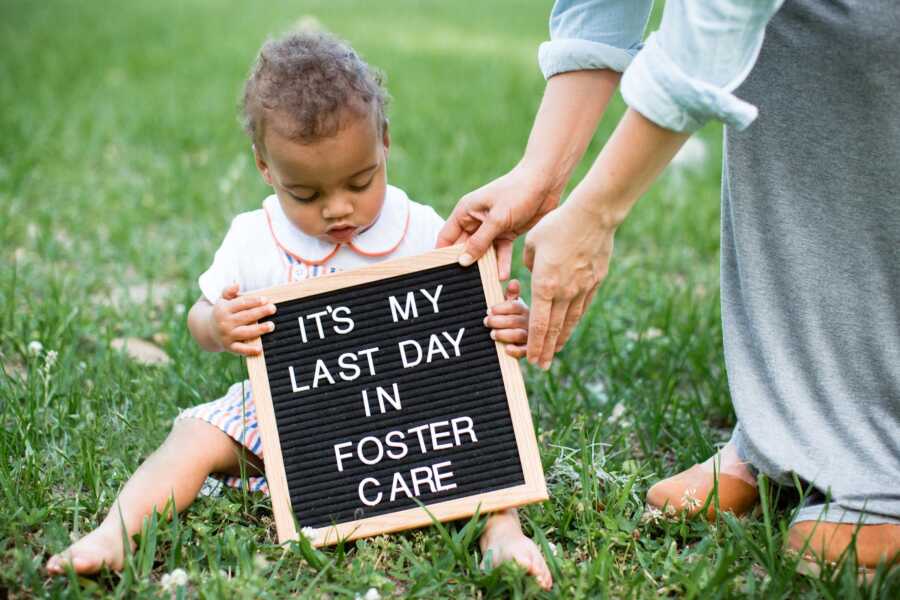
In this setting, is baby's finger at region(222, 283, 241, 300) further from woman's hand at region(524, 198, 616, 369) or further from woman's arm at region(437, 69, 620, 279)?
woman's hand at region(524, 198, 616, 369)

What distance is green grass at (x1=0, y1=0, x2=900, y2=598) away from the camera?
1775 millimetres

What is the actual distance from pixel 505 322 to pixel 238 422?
628 mm

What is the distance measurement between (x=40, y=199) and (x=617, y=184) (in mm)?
3093

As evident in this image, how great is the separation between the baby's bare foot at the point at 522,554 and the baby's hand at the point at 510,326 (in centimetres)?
37

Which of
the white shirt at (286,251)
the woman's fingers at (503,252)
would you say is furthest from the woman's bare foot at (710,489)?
the white shirt at (286,251)

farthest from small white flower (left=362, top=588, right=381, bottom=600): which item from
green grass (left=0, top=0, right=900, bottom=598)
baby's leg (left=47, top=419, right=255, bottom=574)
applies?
baby's leg (left=47, top=419, right=255, bottom=574)

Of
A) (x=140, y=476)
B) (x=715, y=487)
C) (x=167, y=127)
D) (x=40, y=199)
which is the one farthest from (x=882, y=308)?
(x=167, y=127)

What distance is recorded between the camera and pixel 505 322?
1.97m

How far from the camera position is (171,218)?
3.99 meters

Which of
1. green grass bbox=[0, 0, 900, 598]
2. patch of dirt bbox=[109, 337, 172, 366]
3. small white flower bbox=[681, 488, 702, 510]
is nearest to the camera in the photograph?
green grass bbox=[0, 0, 900, 598]

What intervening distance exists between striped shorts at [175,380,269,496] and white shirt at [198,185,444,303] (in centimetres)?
25

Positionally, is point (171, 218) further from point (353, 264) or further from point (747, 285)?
point (747, 285)

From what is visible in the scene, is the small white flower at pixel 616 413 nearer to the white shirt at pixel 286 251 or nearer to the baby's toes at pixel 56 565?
the white shirt at pixel 286 251

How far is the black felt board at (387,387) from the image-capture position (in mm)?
1929
